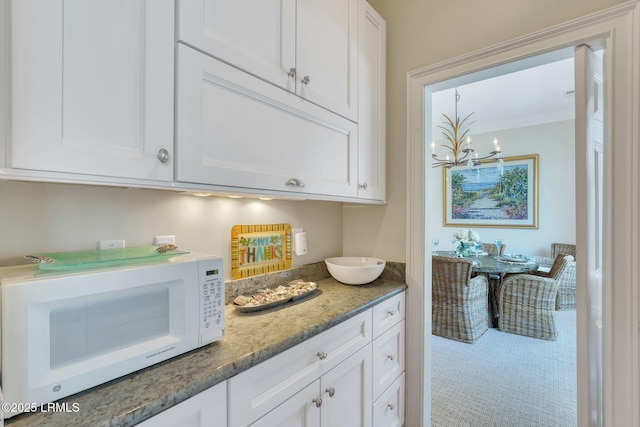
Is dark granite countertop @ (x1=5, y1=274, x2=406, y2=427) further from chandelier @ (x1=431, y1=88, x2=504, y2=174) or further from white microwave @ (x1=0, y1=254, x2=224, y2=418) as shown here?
chandelier @ (x1=431, y1=88, x2=504, y2=174)

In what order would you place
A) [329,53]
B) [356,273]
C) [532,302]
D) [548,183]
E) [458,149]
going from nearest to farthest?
[329,53] → [356,273] → [532,302] → [548,183] → [458,149]

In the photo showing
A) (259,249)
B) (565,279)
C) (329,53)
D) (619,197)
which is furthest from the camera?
(565,279)

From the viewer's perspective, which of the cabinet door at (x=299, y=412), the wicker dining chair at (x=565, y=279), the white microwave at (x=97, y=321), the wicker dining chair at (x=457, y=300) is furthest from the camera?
the wicker dining chair at (x=565, y=279)

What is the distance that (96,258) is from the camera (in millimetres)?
795

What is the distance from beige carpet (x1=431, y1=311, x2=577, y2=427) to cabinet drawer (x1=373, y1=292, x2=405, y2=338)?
2.75 ft

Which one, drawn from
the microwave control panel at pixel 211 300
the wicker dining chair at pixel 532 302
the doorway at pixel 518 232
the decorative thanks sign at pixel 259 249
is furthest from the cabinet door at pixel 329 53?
the wicker dining chair at pixel 532 302

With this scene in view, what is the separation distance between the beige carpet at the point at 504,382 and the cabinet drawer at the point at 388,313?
2.75ft

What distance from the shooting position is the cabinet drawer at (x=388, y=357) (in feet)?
4.81

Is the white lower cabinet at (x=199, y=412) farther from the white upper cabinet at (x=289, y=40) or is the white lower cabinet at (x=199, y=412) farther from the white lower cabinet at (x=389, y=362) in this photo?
the white upper cabinet at (x=289, y=40)

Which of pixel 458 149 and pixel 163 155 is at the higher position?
pixel 458 149

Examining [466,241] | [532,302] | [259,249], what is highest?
[259,249]

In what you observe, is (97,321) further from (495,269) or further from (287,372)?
(495,269)

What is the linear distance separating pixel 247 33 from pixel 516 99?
3.90m

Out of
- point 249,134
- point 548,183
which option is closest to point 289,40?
point 249,134
